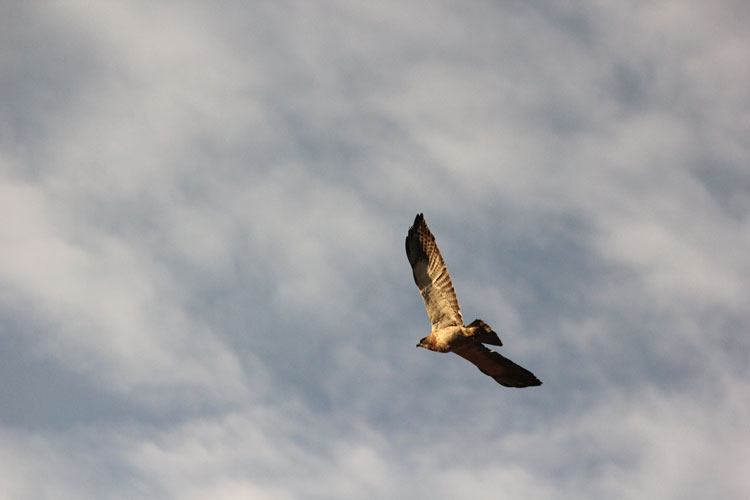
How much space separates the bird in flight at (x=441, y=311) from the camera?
68.5ft

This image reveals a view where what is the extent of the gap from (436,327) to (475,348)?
1.43 m

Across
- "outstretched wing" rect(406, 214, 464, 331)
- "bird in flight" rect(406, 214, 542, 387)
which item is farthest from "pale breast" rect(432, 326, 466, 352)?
"outstretched wing" rect(406, 214, 464, 331)

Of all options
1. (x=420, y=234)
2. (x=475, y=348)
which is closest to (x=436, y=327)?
(x=475, y=348)

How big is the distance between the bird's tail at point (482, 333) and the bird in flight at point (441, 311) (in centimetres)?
68

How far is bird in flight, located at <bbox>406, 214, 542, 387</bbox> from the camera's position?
68.5ft

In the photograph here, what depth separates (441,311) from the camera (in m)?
21.3

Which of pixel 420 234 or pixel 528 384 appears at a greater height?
pixel 420 234

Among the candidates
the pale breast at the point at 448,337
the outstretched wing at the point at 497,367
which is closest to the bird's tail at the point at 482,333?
the pale breast at the point at 448,337

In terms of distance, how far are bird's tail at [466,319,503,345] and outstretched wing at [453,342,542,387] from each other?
878mm

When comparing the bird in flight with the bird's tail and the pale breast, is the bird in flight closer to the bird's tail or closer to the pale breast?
the pale breast

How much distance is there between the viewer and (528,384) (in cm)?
2183

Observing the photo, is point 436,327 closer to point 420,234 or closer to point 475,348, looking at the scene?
point 475,348

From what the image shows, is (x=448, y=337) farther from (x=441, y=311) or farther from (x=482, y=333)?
(x=482, y=333)

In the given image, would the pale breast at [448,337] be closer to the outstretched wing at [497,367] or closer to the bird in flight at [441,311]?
the bird in flight at [441,311]
